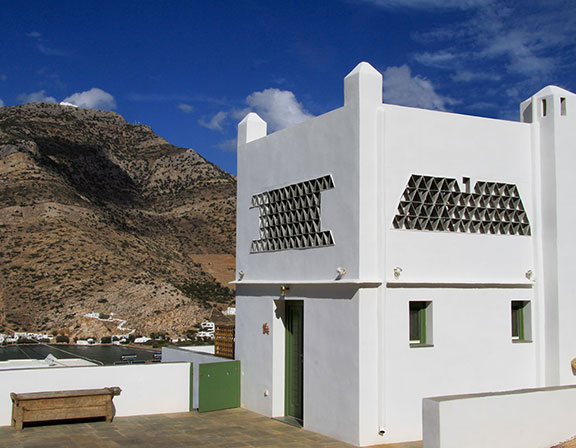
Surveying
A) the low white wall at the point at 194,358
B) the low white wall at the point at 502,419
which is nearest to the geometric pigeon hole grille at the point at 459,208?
the low white wall at the point at 502,419

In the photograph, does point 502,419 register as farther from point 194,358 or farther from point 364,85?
Answer: point 194,358

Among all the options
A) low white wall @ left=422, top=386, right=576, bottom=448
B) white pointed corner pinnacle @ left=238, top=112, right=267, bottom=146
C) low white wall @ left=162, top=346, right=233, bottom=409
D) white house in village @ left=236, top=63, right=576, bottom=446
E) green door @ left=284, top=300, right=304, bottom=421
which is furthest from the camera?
white pointed corner pinnacle @ left=238, top=112, right=267, bottom=146

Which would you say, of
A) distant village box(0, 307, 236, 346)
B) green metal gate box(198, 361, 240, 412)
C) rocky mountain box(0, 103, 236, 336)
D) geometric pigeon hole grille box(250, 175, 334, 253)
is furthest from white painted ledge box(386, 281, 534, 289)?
rocky mountain box(0, 103, 236, 336)

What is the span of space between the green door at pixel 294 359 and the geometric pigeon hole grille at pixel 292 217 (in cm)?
122

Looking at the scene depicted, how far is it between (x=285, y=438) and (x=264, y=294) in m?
3.20

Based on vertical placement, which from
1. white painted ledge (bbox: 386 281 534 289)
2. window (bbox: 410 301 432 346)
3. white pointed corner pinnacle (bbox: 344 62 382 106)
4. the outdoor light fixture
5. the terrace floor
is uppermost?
white pointed corner pinnacle (bbox: 344 62 382 106)

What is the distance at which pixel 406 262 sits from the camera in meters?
10.6

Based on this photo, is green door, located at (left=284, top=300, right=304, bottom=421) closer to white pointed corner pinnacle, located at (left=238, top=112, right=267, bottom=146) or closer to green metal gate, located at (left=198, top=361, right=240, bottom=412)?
green metal gate, located at (left=198, top=361, right=240, bottom=412)

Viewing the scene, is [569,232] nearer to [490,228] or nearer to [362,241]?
[490,228]

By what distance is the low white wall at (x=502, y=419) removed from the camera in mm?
8383

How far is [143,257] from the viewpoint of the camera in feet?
181

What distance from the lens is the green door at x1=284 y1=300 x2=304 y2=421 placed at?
12.2 meters

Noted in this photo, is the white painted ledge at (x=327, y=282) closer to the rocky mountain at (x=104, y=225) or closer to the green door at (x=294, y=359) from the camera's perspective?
the green door at (x=294, y=359)

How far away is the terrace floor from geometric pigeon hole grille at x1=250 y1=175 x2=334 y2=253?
326cm
